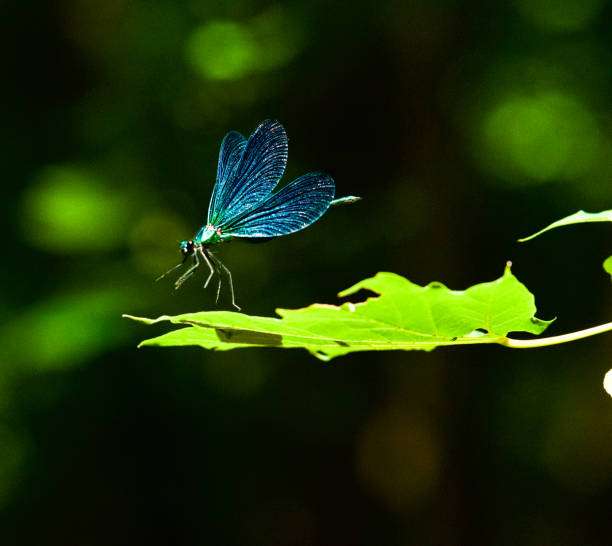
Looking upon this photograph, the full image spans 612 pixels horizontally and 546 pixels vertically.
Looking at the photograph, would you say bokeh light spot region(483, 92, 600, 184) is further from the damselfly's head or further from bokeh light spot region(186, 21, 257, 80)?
the damselfly's head

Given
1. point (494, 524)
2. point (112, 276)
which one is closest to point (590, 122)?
point (494, 524)

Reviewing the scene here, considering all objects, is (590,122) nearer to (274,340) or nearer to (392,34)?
(392,34)

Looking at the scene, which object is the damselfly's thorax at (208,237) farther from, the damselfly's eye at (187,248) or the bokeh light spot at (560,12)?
the bokeh light spot at (560,12)

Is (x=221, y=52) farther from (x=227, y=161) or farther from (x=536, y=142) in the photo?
(x=227, y=161)

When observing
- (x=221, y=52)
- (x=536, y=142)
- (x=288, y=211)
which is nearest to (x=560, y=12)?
(x=536, y=142)

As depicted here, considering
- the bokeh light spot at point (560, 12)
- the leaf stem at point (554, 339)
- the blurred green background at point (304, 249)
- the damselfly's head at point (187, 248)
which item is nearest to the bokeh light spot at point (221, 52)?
the blurred green background at point (304, 249)

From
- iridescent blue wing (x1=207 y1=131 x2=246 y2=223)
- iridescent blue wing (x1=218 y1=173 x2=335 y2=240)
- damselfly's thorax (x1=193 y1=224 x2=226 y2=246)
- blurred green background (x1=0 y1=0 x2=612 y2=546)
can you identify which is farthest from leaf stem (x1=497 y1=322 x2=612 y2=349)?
blurred green background (x1=0 y1=0 x2=612 y2=546)
